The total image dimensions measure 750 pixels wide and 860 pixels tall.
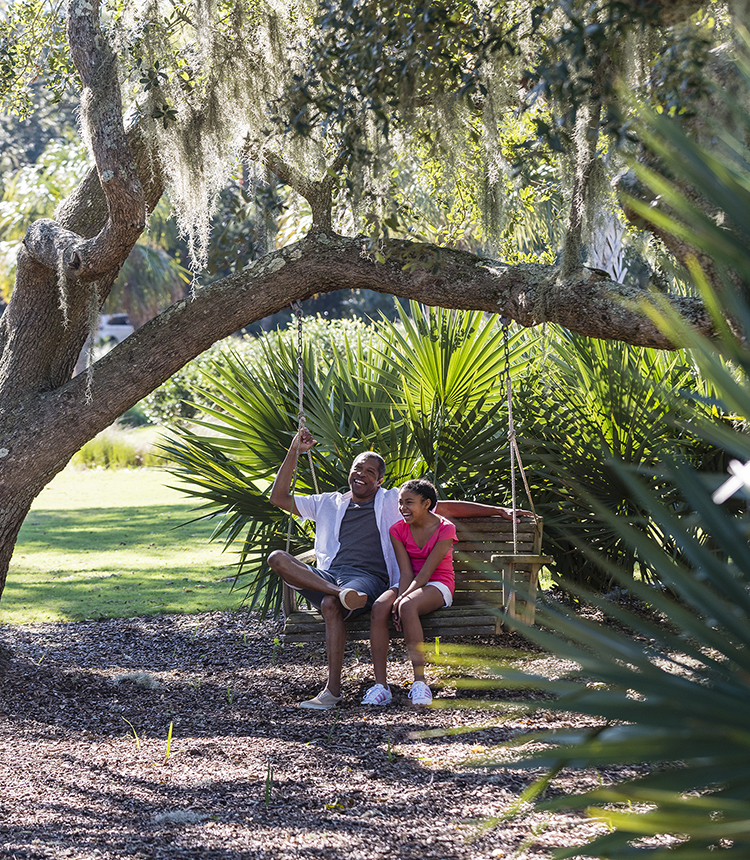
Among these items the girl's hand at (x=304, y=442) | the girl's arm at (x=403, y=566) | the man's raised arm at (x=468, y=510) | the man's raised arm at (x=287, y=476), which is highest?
the girl's hand at (x=304, y=442)

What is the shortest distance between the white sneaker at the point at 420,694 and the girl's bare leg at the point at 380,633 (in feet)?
0.66

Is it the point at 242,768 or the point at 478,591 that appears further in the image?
the point at 478,591

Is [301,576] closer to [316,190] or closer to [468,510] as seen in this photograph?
[468,510]

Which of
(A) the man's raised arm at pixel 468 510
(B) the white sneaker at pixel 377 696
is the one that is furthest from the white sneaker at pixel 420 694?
(A) the man's raised arm at pixel 468 510

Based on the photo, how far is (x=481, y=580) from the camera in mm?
5508

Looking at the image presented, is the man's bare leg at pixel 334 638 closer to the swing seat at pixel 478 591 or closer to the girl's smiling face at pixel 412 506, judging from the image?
the swing seat at pixel 478 591

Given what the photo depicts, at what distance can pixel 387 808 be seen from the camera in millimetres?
3520

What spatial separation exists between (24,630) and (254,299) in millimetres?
3670

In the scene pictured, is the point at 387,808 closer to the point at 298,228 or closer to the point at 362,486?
the point at 362,486

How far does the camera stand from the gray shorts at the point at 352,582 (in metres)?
5.05

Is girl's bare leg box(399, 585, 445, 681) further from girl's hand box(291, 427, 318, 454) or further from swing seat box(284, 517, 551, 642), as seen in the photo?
girl's hand box(291, 427, 318, 454)

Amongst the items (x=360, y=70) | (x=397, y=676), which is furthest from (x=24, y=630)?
(x=360, y=70)

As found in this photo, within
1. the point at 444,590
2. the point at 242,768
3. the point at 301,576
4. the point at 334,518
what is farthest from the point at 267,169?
the point at 242,768

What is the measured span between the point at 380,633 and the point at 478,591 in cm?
78
